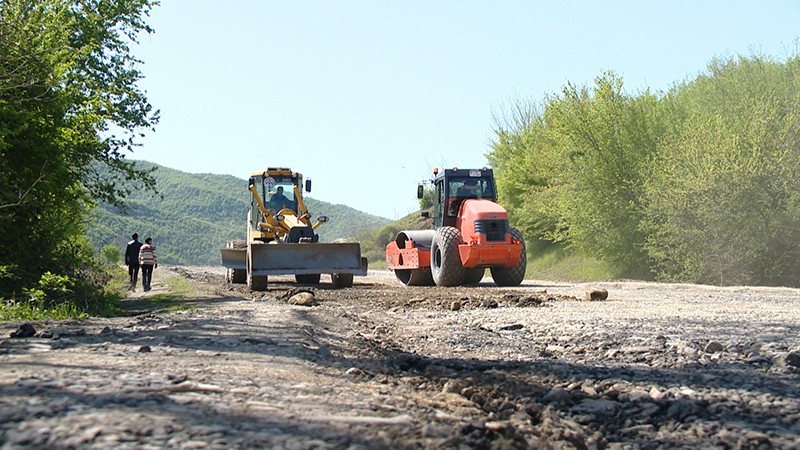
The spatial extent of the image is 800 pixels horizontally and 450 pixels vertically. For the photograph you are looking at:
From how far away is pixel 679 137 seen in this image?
1247 inches

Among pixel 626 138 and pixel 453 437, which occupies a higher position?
pixel 626 138

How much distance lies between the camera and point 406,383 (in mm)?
6227

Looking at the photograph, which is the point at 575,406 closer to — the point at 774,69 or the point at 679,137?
the point at 679,137

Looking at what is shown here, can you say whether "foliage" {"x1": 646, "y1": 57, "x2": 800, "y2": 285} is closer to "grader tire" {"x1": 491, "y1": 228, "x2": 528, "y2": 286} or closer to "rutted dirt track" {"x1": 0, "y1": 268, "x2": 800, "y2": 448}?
"grader tire" {"x1": 491, "y1": 228, "x2": 528, "y2": 286}

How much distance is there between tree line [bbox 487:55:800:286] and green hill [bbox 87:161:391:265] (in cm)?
4638

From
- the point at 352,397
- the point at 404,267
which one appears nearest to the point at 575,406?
the point at 352,397

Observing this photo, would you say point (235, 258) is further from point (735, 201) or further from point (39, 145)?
point (735, 201)

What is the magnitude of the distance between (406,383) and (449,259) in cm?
1502

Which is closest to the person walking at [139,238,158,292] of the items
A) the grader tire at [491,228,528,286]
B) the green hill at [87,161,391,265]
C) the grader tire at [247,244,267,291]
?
the grader tire at [247,244,267,291]

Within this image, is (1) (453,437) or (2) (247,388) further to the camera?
(2) (247,388)

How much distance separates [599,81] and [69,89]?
2362 cm

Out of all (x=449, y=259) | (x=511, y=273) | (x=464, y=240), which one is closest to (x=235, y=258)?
(x=449, y=259)

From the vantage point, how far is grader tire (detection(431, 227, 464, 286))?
21.2 meters

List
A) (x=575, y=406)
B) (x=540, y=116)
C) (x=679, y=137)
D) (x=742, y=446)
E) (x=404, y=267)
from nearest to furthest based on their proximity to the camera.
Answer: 1. (x=742, y=446)
2. (x=575, y=406)
3. (x=404, y=267)
4. (x=679, y=137)
5. (x=540, y=116)
